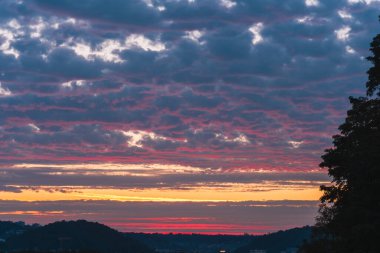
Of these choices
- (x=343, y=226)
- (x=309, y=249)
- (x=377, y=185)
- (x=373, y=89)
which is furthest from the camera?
(x=309, y=249)

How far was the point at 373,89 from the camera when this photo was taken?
139 feet

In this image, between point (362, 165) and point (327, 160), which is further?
point (327, 160)

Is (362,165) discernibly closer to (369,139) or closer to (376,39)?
→ (369,139)

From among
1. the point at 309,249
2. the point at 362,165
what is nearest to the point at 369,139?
the point at 362,165

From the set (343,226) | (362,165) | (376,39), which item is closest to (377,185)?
(362,165)

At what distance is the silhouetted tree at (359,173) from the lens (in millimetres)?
36500

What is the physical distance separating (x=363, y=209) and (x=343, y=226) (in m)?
2.76

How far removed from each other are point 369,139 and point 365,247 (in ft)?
18.3

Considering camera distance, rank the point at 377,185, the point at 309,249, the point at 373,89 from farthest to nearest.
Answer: the point at 309,249
the point at 373,89
the point at 377,185

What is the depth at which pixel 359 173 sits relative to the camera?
37.2 metres

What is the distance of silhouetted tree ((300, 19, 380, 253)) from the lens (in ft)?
120

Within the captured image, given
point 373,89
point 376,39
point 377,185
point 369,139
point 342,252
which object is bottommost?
point 342,252

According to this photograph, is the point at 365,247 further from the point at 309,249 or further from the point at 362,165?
the point at 309,249

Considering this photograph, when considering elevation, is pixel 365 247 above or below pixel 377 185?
below
